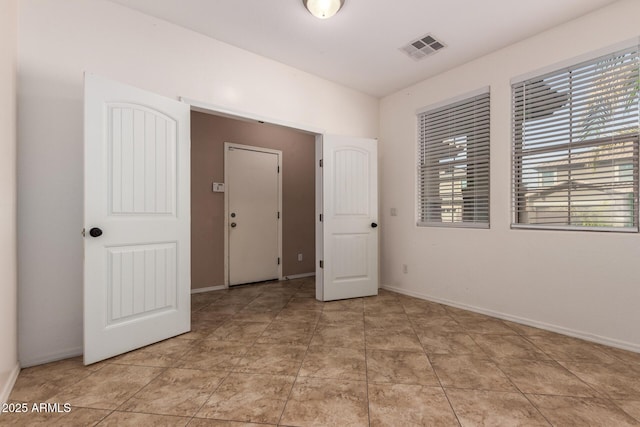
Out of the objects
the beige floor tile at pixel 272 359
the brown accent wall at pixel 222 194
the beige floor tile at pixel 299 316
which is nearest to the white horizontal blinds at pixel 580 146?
the beige floor tile at pixel 299 316

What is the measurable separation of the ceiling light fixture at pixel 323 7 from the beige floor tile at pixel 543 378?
2.78 meters

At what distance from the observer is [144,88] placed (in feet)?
8.02

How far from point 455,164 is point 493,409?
2515 mm

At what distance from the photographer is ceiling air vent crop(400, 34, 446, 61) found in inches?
111

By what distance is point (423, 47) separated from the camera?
295cm

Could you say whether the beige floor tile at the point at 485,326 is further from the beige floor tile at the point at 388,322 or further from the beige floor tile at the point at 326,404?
the beige floor tile at the point at 326,404

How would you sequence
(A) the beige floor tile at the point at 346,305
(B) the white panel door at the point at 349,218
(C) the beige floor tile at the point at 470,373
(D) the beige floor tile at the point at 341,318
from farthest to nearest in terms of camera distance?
(B) the white panel door at the point at 349,218, (A) the beige floor tile at the point at 346,305, (D) the beige floor tile at the point at 341,318, (C) the beige floor tile at the point at 470,373

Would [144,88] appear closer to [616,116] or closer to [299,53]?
[299,53]

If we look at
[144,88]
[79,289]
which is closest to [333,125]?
[144,88]

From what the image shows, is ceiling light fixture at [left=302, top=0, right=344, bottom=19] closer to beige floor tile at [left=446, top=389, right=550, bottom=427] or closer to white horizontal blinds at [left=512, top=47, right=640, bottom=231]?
white horizontal blinds at [left=512, top=47, right=640, bottom=231]

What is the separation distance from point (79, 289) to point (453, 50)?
3.82 meters

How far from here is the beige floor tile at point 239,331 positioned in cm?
244

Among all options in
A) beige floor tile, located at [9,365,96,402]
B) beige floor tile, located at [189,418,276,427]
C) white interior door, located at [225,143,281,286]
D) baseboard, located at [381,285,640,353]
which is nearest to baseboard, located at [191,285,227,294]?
white interior door, located at [225,143,281,286]

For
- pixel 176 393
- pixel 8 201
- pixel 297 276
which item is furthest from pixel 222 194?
pixel 176 393
